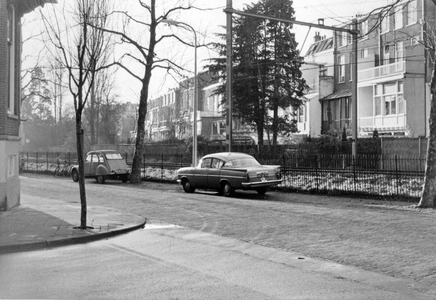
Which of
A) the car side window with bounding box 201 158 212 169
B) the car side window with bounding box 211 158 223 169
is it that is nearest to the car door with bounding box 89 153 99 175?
the car side window with bounding box 201 158 212 169

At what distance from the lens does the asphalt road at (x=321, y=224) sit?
8.16 m

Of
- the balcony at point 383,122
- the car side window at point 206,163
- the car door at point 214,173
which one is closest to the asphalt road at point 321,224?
the car door at point 214,173

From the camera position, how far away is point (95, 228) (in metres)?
11.1

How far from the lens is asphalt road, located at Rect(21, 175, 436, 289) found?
816 cm

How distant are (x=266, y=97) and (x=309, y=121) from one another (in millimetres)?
12674

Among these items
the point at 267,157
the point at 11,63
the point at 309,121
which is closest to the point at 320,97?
the point at 309,121

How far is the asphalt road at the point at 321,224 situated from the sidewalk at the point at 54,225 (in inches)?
45.0

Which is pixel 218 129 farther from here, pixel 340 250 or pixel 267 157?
pixel 340 250

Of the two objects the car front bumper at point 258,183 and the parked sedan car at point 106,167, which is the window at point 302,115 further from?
the car front bumper at point 258,183

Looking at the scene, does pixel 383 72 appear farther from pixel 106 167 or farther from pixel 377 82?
pixel 106 167

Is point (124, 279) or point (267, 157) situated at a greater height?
point (267, 157)

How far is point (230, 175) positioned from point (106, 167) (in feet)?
36.2

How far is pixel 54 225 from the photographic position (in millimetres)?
11453

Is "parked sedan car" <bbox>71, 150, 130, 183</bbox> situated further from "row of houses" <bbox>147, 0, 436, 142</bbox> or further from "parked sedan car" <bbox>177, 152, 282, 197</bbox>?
"parked sedan car" <bbox>177, 152, 282, 197</bbox>
